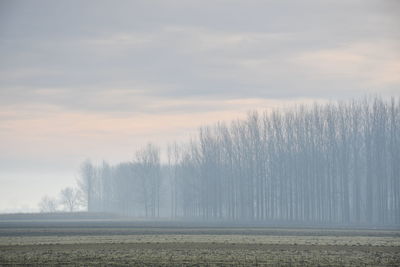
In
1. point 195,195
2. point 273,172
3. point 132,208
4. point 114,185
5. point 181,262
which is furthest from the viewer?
point 114,185

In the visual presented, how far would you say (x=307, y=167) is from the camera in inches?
3767

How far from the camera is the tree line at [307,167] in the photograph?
283ft

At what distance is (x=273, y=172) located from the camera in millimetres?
100688

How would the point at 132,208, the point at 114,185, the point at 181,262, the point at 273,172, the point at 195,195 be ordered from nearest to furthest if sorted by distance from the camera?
the point at 181,262
the point at 273,172
the point at 195,195
the point at 132,208
the point at 114,185

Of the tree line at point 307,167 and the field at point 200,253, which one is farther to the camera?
the tree line at point 307,167

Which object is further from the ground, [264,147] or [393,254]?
[264,147]

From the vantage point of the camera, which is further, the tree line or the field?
the tree line

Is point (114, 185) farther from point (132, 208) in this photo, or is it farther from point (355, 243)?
point (355, 243)

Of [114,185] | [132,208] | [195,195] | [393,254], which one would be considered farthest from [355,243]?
[114,185]

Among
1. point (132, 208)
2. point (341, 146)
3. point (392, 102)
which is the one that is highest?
point (392, 102)

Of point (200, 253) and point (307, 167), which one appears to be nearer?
point (200, 253)

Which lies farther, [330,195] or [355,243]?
[330,195]

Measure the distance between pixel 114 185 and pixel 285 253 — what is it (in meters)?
157

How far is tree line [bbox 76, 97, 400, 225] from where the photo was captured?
283 ft
